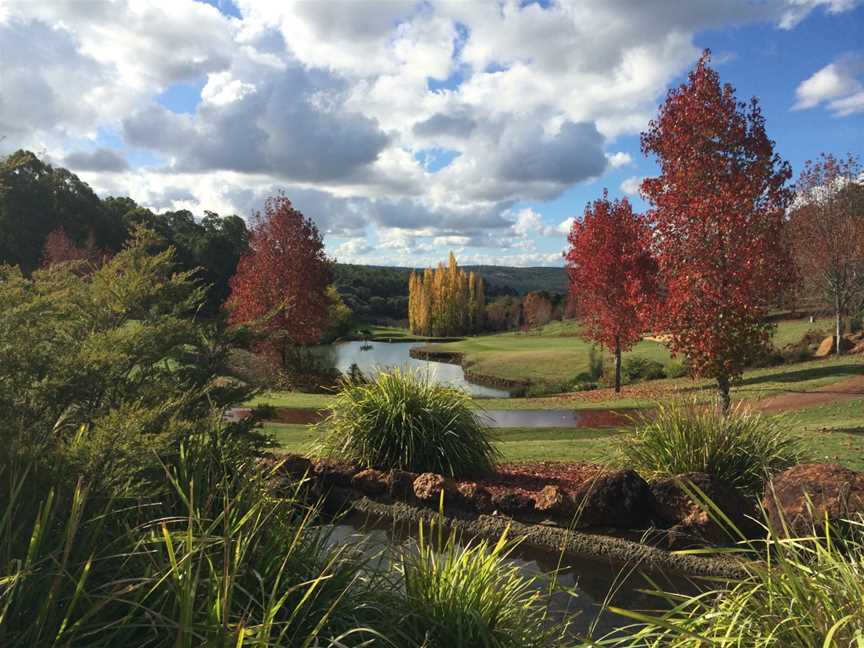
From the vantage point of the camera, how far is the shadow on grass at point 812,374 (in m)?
22.3

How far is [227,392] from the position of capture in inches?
257

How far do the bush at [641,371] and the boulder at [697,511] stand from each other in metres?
24.4

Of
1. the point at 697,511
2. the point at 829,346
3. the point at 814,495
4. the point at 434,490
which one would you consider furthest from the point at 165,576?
the point at 829,346

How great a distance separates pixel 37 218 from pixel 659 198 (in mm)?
58729

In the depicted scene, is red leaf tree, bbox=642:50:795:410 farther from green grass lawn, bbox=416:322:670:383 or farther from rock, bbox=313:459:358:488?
green grass lawn, bbox=416:322:670:383

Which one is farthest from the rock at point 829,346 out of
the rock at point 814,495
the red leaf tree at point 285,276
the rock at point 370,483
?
the rock at point 370,483

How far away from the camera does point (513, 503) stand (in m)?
7.05

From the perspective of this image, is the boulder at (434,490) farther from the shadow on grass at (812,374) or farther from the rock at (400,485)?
the shadow on grass at (812,374)

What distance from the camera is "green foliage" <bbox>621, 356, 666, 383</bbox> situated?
29953 mm

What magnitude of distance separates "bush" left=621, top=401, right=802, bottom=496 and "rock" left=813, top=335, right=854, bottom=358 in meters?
23.6

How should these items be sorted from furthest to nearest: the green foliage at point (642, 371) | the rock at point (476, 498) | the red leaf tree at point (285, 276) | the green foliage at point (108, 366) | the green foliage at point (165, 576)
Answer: the green foliage at point (642, 371)
the red leaf tree at point (285, 276)
the rock at point (476, 498)
the green foliage at point (108, 366)
the green foliage at point (165, 576)

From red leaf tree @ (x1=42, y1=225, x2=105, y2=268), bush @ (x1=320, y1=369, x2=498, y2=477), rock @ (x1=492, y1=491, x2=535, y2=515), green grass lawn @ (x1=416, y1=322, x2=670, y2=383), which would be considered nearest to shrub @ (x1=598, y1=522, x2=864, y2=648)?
rock @ (x1=492, y1=491, x2=535, y2=515)

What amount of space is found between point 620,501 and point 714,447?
1481 mm

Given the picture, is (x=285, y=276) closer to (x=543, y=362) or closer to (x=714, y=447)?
(x=543, y=362)
